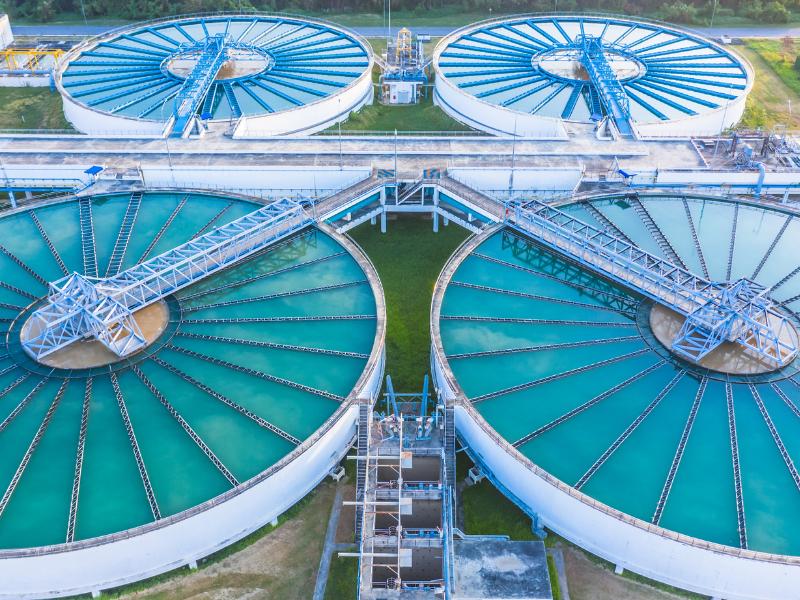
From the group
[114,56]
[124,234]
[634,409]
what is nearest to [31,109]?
[114,56]

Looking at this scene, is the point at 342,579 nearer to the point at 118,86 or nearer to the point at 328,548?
the point at 328,548

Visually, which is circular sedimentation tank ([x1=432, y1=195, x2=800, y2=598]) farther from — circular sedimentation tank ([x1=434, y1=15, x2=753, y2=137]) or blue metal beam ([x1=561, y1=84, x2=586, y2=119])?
blue metal beam ([x1=561, y1=84, x2=586, y2=119])

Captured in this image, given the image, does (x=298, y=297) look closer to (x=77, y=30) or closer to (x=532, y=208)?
(x=532, y=208)

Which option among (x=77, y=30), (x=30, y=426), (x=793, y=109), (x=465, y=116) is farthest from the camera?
(x=77, y=30)

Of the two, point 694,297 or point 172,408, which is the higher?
point 694,297

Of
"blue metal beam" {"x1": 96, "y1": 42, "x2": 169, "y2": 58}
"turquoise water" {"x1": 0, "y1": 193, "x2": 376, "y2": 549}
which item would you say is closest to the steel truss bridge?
"turquoise water" {"x1": 0, "y1": 193, "x2": 376, "y2": 549}

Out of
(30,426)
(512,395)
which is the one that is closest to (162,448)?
(30,426)
